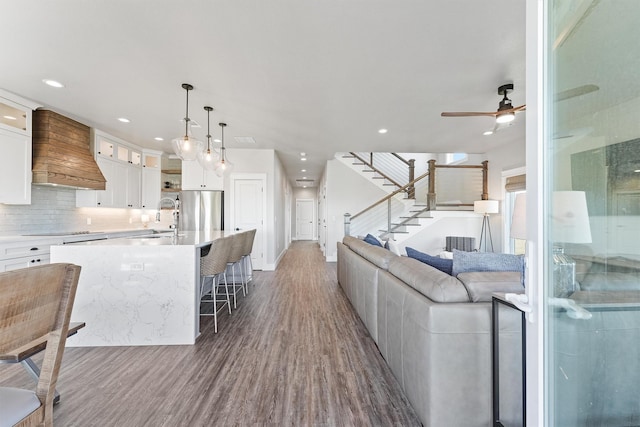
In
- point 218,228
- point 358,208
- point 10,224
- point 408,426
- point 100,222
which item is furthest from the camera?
point 358,208

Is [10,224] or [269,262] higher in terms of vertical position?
[10,224]

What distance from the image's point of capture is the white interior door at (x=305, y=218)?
502 inches

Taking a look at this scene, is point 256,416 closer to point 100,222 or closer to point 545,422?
point 545,422

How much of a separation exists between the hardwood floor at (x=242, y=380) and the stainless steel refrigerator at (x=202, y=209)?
3.26m

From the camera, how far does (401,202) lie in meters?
6.99

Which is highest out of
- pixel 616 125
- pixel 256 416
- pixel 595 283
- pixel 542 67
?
pixel 542 67

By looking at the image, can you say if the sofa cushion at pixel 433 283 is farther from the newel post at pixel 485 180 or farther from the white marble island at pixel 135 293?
the newel post at pixel 485 180

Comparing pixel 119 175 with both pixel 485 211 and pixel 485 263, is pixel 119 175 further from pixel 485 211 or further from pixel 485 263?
pixel 485 211

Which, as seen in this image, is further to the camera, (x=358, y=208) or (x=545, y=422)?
(x=358, y=208)

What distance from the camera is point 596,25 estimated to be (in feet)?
2.45

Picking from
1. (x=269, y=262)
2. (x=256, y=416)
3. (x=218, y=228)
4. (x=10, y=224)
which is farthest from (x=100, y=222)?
(x=256, y=416)

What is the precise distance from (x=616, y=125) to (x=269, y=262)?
18.7 ft

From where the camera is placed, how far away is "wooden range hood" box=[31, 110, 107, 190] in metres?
3.75

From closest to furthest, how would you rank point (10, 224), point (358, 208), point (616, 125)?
point (616, 125) → point (10, 224) → point (358, 208)
